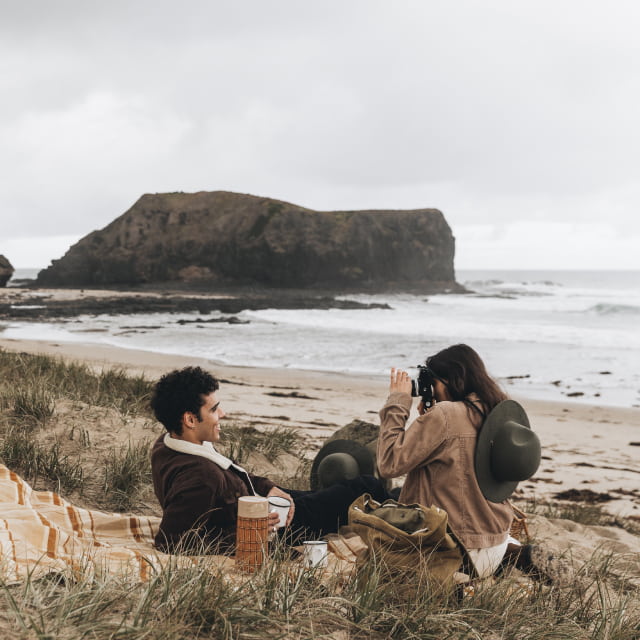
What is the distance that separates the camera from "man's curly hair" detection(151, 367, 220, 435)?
3328mm

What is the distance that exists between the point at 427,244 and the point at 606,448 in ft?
196

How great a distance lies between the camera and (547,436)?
878cm

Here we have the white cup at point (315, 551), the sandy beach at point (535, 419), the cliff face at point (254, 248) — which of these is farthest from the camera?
the cliff face at point (254, 248)

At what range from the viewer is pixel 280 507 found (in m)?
3.56

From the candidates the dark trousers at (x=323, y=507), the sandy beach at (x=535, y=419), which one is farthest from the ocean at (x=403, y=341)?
the dark trousers at (x=323, y=507)

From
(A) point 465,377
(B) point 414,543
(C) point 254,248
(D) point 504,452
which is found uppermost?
(C) point 254,248

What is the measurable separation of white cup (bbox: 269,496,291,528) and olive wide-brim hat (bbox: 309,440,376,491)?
3.12 ft

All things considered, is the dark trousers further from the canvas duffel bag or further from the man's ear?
the canvas duffel bag

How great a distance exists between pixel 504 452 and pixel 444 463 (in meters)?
0.28

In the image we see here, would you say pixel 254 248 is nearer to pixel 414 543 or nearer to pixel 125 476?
pixel 125 476

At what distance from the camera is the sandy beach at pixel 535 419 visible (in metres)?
6.70

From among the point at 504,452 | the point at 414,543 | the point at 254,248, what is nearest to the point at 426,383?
the point at 504,452

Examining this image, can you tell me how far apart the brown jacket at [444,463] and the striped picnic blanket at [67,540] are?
36.9 inches

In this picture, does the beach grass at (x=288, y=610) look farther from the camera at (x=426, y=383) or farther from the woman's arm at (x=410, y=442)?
the camera at (x=426, y=383)
